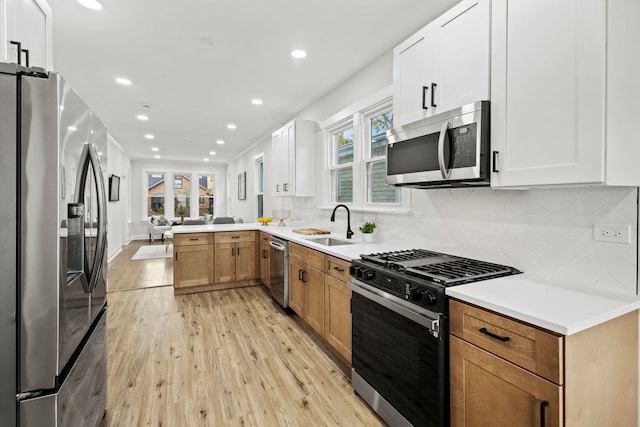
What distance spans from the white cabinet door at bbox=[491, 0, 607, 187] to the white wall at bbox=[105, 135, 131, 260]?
272 inches

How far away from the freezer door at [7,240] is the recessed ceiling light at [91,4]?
1.67 m

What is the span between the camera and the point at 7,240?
1.13m

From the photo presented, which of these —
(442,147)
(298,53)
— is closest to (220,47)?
(298,53)

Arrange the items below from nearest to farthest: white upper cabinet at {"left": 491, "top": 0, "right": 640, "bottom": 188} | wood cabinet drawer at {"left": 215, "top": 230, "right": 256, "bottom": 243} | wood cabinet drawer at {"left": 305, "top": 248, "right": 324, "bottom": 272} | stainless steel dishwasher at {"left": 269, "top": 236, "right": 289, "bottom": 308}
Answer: white upper cabinet at {"left": 491, "top": 0, "right": 640, "bottom": 188} < wood cabinet drawer at {"left": 305, "top": 248, "right": 324, "bottom": 272} < stainless steel dishwasher at {"left": 269, "top": 236, "right": 289, "bottom": 308} < wood cabinet drawer at {"left": 215, "top": 230, "right": 256, "bottom": 243}

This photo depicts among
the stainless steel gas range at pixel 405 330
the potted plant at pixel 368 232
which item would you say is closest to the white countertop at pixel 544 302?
the stainless steel gas range at pixel 405 330

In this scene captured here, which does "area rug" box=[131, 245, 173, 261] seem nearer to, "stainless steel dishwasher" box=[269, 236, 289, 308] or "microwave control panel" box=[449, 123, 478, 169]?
"stainless steel dishwasher" box=[269, 236, 289, 308]

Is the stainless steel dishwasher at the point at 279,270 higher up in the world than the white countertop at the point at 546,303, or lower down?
lower down

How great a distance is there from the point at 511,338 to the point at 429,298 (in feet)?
1.25

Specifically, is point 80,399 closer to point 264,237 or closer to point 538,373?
point 538,373

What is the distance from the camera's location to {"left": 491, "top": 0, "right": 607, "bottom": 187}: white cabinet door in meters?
1.22

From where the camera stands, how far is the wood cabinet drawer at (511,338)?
1.10 m

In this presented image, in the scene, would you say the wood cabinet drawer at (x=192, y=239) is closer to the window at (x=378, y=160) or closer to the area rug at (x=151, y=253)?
the window at (x=378, y=160)

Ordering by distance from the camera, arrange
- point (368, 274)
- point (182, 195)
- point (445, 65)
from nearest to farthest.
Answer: point (445, 65)
point (368, 274)
point (182, 195)

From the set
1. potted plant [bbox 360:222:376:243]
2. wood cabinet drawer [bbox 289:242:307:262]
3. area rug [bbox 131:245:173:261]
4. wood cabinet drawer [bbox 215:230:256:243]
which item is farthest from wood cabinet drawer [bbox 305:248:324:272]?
area rug [bbox 131:245:173:261]
